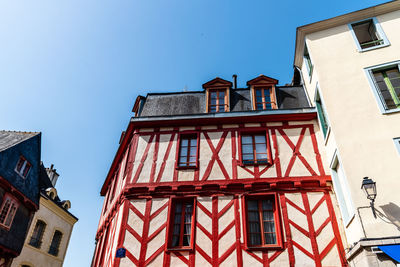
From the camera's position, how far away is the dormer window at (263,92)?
390 inches

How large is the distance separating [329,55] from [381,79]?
5.34 feet

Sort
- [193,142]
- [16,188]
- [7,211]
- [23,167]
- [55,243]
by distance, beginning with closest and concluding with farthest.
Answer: [193,142] → [7,211] → [16,188] → [23,167] → [55,243]

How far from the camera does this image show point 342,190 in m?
Answer: 7.48

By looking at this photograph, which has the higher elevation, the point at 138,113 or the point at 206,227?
the point at 138,113

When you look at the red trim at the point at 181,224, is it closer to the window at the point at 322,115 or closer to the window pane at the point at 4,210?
the window at the point at 322,115

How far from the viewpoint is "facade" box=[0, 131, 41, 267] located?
492 inches

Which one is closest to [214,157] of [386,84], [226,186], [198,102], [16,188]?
[226,186]

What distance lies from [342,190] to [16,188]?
1327 cm

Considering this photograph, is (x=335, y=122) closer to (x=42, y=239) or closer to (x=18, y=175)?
(x=18, y=175)

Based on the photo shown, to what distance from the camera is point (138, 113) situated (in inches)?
402

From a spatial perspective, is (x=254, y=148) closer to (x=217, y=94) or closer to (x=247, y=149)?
(x=247, y=149)

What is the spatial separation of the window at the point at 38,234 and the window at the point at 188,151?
37.1ft

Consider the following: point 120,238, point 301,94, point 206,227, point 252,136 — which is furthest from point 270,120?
point 120,238

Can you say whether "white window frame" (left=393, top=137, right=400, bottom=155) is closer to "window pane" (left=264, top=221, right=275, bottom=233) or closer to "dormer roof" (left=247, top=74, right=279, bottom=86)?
"window pane" (left=264, top=221, right=275, bottom=233)
